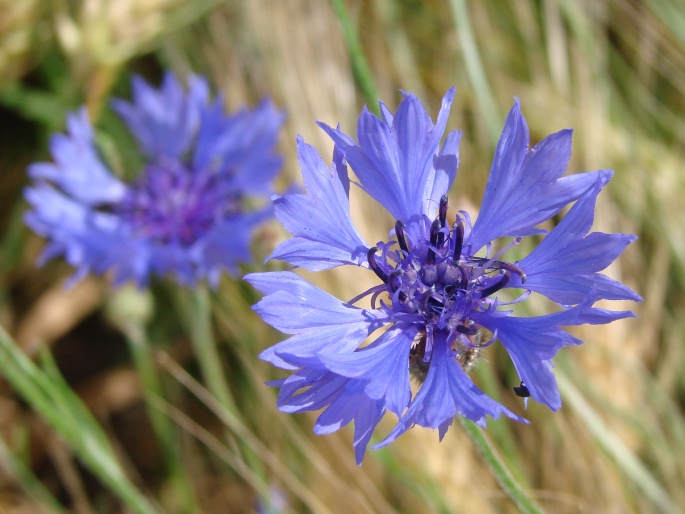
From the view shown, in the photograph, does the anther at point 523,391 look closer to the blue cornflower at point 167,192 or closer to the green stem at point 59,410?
the green stem at point 59,410

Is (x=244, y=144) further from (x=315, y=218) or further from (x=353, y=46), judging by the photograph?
(x=315, y=218)

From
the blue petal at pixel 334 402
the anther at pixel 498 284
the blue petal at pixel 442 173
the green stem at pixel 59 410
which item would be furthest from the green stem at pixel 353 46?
the green stem at pixel 59 410

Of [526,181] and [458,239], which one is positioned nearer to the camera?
[526,181]

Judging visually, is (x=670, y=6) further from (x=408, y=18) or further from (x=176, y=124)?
(x=176, y=124)

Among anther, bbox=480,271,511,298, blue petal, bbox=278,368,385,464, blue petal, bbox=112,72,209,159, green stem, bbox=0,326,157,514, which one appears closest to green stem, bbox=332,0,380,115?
→ anther, bbox=480,271,511,298

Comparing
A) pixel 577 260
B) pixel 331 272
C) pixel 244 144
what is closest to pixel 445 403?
pixel 577 260

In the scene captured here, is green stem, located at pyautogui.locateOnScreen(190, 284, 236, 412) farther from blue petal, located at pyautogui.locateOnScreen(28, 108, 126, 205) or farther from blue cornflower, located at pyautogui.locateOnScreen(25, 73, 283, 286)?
blue petal, located at pyautogui.locateOnScreen(28, 108, 126, 205)
